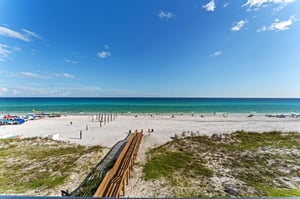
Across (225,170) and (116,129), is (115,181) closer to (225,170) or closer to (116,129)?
(225,170)

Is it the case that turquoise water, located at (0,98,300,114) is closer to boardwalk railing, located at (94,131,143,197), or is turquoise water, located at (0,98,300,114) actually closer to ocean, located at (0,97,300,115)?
ocean, located at (0,97,300,115)

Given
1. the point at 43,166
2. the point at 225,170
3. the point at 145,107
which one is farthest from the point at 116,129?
the point at 145,107

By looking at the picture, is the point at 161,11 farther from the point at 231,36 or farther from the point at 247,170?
the point at 247,170

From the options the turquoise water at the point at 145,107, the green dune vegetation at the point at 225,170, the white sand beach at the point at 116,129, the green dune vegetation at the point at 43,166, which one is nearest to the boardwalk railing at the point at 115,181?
the green dune vegetation at the point at 225,170

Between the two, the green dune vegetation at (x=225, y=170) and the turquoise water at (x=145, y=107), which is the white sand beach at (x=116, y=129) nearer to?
the green dune vegetation at (x=225, y=170)

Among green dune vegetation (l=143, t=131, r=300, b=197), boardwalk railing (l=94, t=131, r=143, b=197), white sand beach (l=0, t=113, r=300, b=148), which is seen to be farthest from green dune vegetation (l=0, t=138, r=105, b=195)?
green dune vegetation (l=143, t=131, r=300, b=197)

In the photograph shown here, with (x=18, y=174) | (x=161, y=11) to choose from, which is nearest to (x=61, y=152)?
(x=18, y=174)
